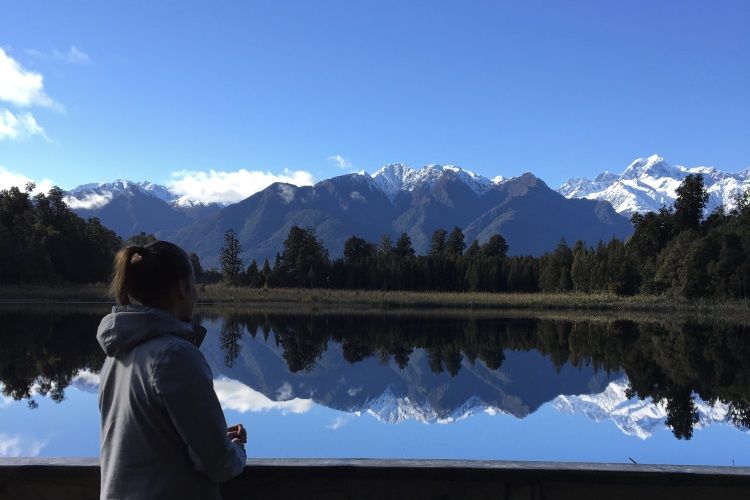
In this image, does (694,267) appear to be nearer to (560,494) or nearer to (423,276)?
(423,276)

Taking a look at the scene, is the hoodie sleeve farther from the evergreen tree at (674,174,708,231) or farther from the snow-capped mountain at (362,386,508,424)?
the evergreen tree at (674,174,708,231)

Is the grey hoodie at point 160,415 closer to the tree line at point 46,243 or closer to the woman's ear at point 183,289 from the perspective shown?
the woman's ear at point 183,289

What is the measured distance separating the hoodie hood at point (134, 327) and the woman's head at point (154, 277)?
81mm

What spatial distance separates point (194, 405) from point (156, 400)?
0.48 feet

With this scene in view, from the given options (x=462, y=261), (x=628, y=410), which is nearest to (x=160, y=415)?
(x=628, y=410)

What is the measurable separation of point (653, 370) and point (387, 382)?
25.6 feet

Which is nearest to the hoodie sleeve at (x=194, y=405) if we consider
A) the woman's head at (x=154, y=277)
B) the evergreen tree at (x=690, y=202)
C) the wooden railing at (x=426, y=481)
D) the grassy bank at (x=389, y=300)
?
the woman's head at (x=154, y=277)

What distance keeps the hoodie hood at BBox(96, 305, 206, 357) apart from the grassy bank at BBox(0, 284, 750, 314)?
4867cm

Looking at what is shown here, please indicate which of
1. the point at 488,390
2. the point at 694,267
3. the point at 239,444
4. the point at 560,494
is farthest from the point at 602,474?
the point at 694,267

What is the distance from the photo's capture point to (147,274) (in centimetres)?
250

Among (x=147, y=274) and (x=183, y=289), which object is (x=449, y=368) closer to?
(x=183, y=289)

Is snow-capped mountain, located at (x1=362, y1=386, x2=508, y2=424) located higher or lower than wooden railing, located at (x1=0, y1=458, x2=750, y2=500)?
lower

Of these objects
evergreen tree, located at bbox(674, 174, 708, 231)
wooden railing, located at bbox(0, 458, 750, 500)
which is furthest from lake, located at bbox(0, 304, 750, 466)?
evergreen tree, located at bbox(674, 174, 708, 231)

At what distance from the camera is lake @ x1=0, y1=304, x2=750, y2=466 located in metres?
10.0
